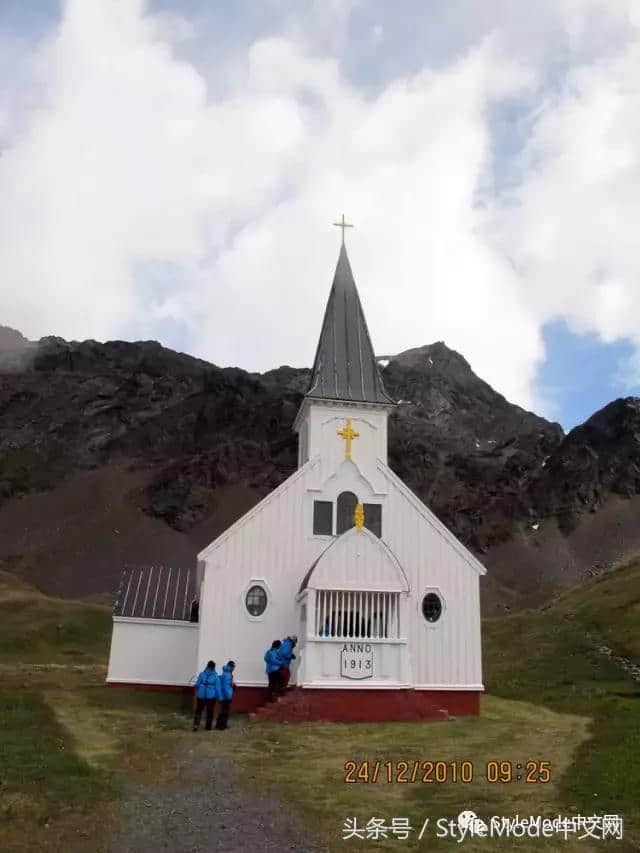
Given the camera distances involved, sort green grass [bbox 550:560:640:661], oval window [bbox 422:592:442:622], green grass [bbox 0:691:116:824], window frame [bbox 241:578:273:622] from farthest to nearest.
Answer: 1. green grass [bbox 550:560:640:661]
2. oval window [bbox 422:592:442:622]
3. window frame [bbox 241:578:273:622]
4. green grass [bbox 0:691:116:824]

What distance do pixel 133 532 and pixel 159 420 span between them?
40289 mm

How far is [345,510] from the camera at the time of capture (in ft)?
88.2

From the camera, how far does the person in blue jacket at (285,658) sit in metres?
23.6

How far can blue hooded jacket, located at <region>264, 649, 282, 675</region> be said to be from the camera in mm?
23234

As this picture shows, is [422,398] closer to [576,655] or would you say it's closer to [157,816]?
[576,655]

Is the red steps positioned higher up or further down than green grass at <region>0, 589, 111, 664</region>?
further down

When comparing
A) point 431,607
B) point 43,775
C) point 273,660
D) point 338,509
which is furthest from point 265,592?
point 43,775

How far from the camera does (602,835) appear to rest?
9.78 meters

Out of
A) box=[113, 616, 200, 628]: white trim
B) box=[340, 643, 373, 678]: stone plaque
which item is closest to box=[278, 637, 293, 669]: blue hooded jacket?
box=[340, 643, 373, 678]: stone plaque

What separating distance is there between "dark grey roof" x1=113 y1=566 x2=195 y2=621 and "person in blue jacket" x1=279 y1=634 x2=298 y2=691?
254 inches

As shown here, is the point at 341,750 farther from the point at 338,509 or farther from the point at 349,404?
the point at 349,404

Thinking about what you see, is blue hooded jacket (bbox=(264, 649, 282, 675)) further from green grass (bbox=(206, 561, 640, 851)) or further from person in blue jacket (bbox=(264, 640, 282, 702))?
green grass (bbox=(206, 561, 640, 851))

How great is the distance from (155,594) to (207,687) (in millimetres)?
10792

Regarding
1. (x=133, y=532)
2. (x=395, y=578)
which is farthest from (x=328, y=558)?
(x=133, y=532)
